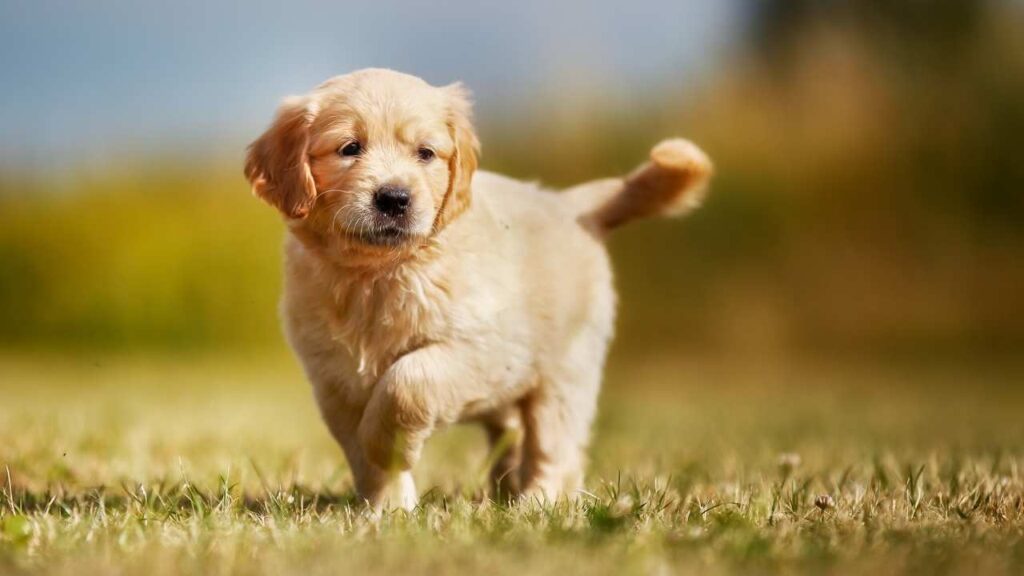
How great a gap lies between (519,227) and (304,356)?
0.75 meters

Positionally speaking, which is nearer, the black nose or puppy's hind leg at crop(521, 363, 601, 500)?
the black nose

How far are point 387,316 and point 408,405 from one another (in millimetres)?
269

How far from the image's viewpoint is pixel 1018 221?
28.1 ft

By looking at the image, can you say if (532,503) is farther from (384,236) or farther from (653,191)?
(653,191)

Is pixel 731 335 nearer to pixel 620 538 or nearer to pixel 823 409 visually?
pixel 823 409

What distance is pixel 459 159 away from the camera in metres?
3.10

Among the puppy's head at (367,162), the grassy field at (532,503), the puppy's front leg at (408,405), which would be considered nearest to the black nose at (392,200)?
the puppy's head at (367,162)

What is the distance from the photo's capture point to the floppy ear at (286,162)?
297 cm

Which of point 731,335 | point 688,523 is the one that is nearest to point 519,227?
point 688,523

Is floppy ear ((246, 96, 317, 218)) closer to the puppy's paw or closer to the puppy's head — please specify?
the puppy's head

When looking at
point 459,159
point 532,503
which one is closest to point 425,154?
point 459,159

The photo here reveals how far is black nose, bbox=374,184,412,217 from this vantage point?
2854mm

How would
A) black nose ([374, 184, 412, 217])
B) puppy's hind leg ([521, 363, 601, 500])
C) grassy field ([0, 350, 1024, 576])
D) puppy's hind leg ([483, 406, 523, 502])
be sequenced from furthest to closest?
1. puppy's hind leg ([483, 406, 523, 502])
2. puppy's hind leg ([521, 363, 601, 500])
3. black nose ([374, 184, 412, 217])
4. grassy field ([0, 350, 1024, 576])

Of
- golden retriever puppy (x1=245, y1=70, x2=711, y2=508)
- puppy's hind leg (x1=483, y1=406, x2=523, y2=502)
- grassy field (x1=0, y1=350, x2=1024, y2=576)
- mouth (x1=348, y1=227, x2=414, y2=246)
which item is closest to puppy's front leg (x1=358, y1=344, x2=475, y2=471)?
golden retriever puppy (x1=245, y1=70, x2=711, y2=508)
